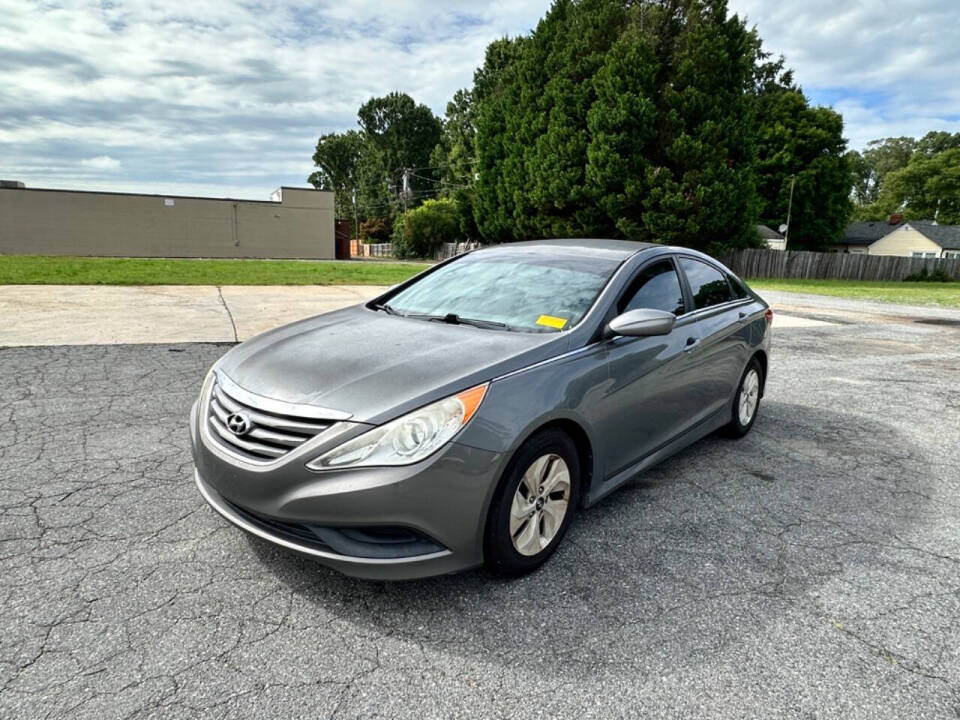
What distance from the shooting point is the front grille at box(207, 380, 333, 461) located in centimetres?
229

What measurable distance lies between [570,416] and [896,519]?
7.06 feet

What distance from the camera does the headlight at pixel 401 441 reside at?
7.22ft

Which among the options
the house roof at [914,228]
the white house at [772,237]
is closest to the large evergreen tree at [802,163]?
the white house at [772,237]

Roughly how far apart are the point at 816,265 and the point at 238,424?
117 ft

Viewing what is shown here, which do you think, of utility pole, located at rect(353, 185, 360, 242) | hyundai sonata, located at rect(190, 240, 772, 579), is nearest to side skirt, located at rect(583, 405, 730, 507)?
hyundai sonata, located at rect(190, 240, 772, 579)

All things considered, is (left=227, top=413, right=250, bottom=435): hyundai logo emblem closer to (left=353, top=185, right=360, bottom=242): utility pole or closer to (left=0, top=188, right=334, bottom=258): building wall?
(left=0, top=188, right=334, bottom=258): building wall

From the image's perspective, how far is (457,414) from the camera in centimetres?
232

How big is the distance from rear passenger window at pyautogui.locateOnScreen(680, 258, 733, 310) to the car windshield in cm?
81

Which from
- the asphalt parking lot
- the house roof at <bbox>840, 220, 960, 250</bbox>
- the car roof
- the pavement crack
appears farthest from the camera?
the house roof at <bbox>840, 220, 960, 250</bbox>

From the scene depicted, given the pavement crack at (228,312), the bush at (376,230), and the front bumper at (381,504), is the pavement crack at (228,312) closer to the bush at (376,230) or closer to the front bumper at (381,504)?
the front bumper at (381,504)

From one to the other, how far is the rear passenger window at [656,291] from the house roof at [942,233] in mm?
68034

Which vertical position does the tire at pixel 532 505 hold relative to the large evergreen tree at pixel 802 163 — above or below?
below

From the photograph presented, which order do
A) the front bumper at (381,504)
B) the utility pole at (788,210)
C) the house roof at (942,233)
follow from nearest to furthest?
1. the front bumper at (381,504)
2. the utility pole at (788,210)
3. the house roof at (942,233)

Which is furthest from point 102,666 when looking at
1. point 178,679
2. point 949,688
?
point 949,688
